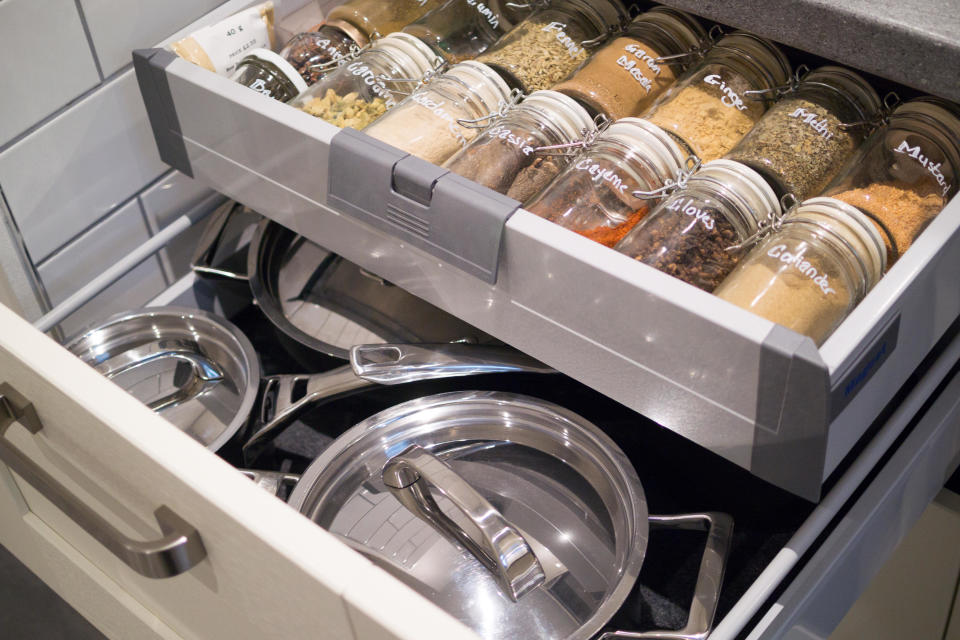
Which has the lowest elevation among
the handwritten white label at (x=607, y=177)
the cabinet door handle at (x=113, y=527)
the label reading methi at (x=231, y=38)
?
the cabinet door handle at (x=113, y=527)

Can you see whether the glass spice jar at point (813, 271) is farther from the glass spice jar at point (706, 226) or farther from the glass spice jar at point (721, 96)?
the glass spice jar at point (721, 96)

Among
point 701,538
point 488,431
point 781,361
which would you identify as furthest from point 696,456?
point 781,361

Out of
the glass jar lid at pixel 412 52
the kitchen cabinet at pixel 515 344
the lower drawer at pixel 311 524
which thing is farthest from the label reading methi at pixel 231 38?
the lower drawer at pixel 311 524

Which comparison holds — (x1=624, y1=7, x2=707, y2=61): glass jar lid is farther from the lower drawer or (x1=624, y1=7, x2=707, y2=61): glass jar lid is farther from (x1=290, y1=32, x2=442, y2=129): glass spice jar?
the lower drawer

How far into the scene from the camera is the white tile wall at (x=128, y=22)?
2.79 feet

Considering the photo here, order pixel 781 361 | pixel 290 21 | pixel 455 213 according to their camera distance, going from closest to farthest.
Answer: pixel 781 361, pixel 455 213, pixel 290 21

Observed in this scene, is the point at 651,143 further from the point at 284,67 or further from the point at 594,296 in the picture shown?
the point at 284,67

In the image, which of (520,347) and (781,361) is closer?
(781,361)

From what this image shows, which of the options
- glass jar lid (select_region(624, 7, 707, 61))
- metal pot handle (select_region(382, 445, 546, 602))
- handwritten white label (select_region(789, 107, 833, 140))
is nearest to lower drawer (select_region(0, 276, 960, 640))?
metal pot handle (select_region(382, 445, 546, 602))

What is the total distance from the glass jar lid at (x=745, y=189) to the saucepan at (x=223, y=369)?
0.21 metres

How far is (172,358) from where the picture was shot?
2.91 ft

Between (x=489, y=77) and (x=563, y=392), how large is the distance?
286mm

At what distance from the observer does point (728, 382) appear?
0.59 meters

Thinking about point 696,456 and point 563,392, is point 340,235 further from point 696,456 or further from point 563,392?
point 696,456
